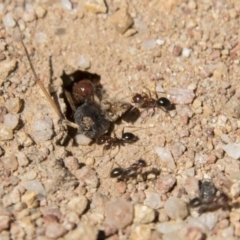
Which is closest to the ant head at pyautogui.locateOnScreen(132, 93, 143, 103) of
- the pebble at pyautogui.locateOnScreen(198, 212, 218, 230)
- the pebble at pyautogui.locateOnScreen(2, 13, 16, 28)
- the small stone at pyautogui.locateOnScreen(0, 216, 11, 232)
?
the pebble at pyautogui.locateOnScreen(198, 212, 218, 230)

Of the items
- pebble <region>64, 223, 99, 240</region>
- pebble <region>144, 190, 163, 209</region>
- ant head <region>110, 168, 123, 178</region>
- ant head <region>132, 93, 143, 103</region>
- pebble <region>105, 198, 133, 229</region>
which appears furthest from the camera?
ant head <region>132, 93, 143, 103</region>

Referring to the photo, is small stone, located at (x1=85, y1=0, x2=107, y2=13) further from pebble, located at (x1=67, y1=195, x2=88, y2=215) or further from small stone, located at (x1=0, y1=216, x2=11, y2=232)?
small stone, located at (x1=0, y1=216, x2=11, y2=232)

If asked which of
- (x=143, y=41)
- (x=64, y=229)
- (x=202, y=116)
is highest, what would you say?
(x=143, y=41)

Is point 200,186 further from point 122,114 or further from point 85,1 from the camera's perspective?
point 85,1

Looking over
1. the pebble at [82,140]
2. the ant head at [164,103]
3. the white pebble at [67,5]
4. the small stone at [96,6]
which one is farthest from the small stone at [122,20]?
the pebble at [82,140]

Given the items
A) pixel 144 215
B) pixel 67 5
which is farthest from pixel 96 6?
pixel 144 215

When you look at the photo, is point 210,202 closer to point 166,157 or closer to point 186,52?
point 166,157

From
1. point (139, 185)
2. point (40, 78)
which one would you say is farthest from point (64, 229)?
point (40, 78)
